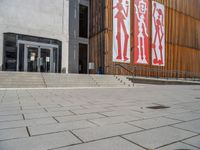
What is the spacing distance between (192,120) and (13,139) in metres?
3.52

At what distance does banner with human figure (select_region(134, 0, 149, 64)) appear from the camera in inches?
755

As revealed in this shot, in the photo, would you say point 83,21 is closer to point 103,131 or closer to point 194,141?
point 103,131

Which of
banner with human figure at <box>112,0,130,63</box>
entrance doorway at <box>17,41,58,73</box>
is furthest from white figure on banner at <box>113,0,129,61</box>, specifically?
entrance doorway at <box>17,41,58,73</box>

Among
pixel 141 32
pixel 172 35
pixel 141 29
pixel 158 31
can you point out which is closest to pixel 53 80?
pixel 141 32

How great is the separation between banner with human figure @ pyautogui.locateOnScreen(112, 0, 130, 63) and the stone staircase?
3735 mm

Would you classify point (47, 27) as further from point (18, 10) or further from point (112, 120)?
point (112, 120)

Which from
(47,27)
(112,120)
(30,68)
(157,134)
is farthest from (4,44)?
(157,134)

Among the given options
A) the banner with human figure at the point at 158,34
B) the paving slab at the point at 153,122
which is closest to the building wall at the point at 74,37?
the banner with human figure at the point at 158,34

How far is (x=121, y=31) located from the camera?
18297mm

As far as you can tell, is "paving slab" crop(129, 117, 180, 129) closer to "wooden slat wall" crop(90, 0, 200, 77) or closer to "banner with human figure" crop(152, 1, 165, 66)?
"wooden slat wall" crop(90, 0, 200, 77)

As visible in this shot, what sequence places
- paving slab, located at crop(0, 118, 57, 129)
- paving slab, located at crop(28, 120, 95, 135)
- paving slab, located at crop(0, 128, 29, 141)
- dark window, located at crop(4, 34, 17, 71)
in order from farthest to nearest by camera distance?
dark window, located at crop(4, 34, 17, 71) → paving slab, located at crop(0, 118, 57, 129) → paving slab, located at crop(28, 120, 95, 135) → paving slab, located at crop(0, 128, 29, 141)

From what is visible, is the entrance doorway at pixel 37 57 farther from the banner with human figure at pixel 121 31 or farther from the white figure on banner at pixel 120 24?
the white figure on banner at pixel 120 24

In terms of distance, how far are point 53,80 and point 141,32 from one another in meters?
11.8

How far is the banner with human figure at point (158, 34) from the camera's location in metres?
20.5
